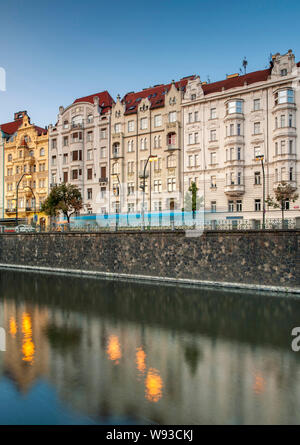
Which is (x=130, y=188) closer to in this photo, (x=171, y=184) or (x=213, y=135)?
(x=171, y=184)

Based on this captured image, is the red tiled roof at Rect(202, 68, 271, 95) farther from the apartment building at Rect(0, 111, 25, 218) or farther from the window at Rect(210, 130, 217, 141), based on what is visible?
the apartment building at Rect(0, 111, 25, 218)

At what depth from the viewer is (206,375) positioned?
36.8 ft

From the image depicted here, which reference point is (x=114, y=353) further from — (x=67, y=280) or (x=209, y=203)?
(x=209, y=203)

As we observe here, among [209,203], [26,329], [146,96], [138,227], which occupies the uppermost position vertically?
[146,96]

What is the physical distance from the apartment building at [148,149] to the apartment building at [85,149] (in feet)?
5.76

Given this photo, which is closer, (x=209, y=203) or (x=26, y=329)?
(x=26, y=329)

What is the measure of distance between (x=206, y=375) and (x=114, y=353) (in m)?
3.69

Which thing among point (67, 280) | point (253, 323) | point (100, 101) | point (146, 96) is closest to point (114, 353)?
point (253, 323)

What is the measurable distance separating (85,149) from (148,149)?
11492mm

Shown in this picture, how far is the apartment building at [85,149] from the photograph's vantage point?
55719 millimetres

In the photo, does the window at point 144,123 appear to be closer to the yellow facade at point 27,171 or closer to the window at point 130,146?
the window at point 130,146

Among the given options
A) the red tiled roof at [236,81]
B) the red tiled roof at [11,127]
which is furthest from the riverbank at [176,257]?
the red tiled roof at [11,127]

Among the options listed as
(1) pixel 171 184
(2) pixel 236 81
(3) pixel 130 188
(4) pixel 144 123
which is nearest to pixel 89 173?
(3) pixel 130 188
